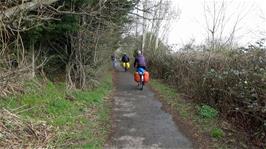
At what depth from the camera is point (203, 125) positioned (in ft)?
25.0

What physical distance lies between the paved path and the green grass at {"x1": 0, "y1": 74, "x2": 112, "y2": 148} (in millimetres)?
370

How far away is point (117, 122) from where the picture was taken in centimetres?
779

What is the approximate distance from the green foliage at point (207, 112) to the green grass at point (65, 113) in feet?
9.44

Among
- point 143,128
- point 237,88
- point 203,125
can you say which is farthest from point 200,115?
point 143,128

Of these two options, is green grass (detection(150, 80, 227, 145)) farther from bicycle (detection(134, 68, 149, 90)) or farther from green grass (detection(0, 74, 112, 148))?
bicycle (detection(134, 68, 149, 90))

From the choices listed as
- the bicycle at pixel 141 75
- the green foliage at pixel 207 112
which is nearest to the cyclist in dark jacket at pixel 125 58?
the bicycle at pixel 141 75

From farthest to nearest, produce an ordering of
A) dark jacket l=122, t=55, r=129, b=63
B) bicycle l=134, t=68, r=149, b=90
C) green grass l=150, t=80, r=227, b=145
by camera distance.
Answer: dark jacket l=122, t=55, r=129, b=63, bicycle l=134, t=68, r=149, b=90, green grass l=150, t=80, r=227, b=145

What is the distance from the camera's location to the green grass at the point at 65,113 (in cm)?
617

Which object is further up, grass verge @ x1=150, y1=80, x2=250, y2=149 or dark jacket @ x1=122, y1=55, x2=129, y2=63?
dark jacket @ x1=122, y1=55, x2=129, y2=63

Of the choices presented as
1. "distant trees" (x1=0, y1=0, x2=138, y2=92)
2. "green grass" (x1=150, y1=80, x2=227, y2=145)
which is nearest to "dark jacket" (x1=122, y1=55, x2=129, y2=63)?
"distant trees" (x1=0, y1=0, x2=138, y2=92)

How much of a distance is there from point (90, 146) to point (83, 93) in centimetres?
527

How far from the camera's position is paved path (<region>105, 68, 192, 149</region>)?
6.15 m

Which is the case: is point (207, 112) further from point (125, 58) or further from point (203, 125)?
point (125, 58)

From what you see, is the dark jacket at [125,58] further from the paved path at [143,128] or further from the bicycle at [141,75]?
the paved path at [143,128]
